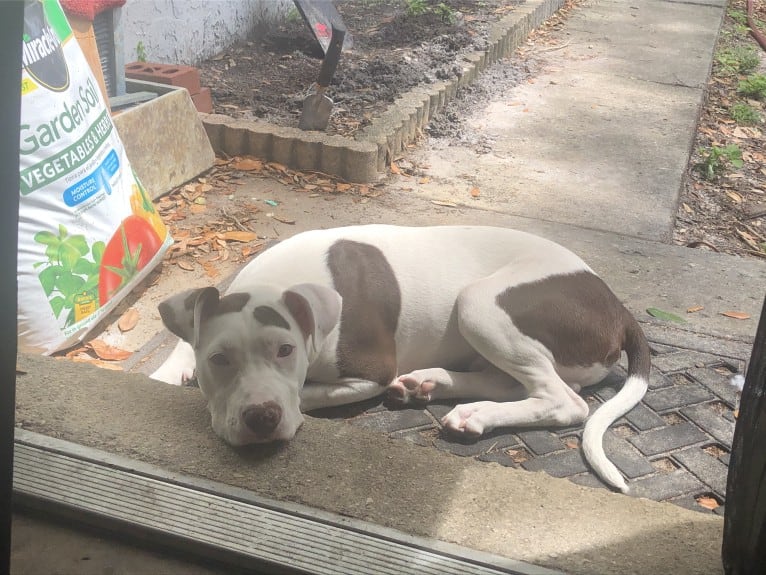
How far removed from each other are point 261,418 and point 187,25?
511cm

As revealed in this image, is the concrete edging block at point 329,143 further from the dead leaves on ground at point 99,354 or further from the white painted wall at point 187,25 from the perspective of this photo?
the dead leaves on ground at point 99,354

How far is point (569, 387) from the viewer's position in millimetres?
2971

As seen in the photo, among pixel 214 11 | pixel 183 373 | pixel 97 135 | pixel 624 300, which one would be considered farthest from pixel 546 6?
pixel 183 373

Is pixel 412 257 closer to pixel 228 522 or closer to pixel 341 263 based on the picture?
pixel 341 263


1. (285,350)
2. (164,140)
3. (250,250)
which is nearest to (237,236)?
(250,250)

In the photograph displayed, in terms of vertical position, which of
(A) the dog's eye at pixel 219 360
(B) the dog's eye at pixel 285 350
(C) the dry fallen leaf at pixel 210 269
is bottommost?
(C) the dry fallen leaf at pixel 210 269

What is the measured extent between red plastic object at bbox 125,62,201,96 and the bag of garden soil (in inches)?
71.9

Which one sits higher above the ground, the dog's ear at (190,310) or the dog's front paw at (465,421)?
the dog's ear at (190,310)

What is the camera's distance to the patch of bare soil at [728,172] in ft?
16.0

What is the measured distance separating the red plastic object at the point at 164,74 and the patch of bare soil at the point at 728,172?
10.6ft

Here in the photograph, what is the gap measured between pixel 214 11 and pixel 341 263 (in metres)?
4.72

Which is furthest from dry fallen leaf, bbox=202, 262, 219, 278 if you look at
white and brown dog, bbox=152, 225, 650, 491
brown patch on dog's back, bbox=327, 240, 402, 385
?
brown patch on dog's back, bbox=327, 240, 402, 385

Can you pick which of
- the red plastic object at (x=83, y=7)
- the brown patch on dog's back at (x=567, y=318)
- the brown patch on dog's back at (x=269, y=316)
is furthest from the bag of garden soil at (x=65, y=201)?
the brown patch on dog's back at (x=567, y=318)

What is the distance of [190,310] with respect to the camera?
2553 mm
